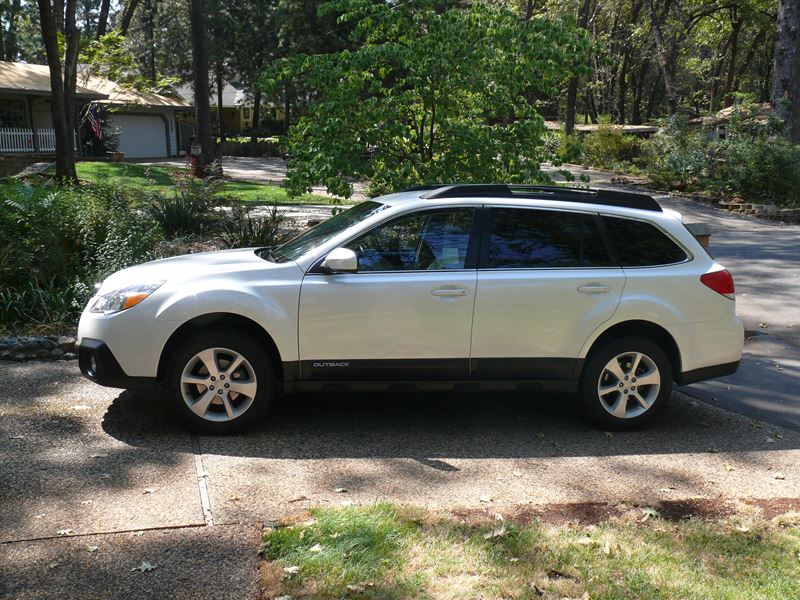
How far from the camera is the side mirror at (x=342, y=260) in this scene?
5.64 meters

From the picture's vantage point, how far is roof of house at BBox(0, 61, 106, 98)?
3422 cm

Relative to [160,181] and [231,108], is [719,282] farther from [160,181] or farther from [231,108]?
[231,108]

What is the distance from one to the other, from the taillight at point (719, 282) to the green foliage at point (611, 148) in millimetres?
30851

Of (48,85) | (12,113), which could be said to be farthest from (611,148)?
(12,113)

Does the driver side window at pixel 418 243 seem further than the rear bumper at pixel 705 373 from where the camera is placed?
No

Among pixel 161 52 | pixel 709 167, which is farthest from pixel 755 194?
pixel 161 52

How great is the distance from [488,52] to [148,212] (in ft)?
15.7

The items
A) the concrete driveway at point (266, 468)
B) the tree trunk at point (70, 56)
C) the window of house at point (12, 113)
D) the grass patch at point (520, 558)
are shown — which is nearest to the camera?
the grass patch at point (520, 558)

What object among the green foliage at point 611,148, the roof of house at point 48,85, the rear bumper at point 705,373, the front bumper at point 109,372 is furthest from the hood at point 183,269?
the green foliage at point 611,148

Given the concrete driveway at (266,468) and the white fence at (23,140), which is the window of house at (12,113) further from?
the concrete driveway at (266,468)

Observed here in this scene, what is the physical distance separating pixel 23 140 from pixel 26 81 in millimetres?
2825

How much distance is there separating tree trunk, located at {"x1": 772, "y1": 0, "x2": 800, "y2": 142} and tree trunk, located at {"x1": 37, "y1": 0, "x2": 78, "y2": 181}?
20.5m

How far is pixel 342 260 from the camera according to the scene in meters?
5.64

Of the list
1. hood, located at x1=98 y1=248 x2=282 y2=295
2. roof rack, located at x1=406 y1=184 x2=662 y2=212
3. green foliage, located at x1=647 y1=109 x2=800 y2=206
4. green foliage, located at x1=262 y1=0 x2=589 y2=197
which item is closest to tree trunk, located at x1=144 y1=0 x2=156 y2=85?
green foliage, located at x1=647 y1=109 x2=800 y2=206
